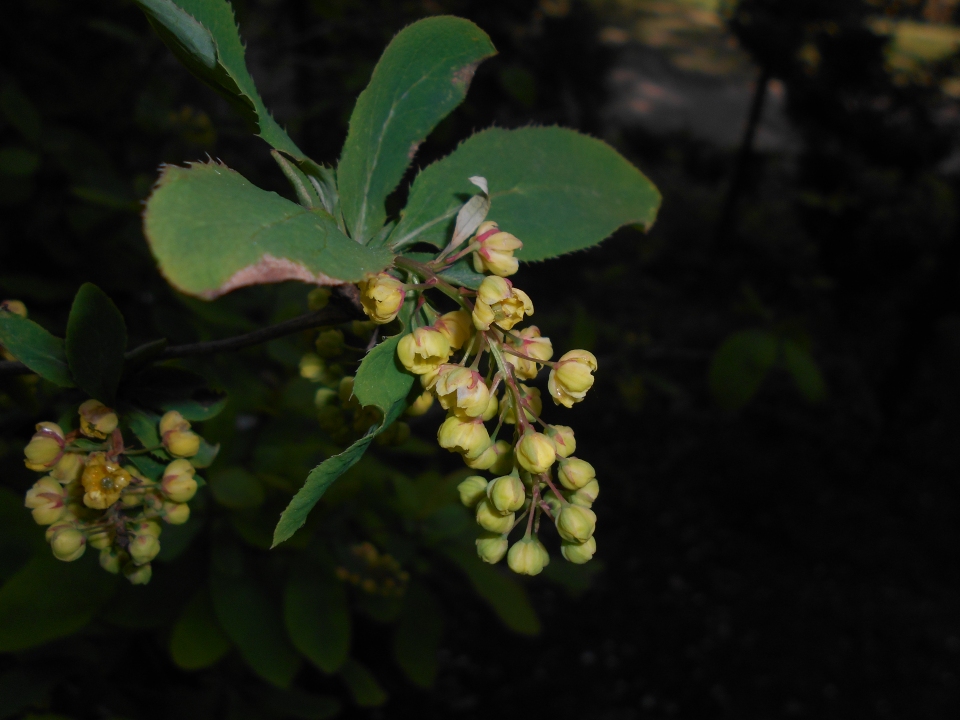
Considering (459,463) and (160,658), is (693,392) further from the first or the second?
(160,658)

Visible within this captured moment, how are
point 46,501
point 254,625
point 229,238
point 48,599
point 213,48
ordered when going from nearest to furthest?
point 229,238, point 213,48, point 46,501, point 48,599, point 254,625

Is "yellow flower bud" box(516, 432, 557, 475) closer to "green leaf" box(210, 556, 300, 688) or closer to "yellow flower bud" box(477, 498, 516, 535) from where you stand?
"yellow flower bud" box(477, 498, 516, 535)

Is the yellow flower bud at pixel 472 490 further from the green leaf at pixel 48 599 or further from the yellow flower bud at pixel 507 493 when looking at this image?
the green leaf at pixel 48 599

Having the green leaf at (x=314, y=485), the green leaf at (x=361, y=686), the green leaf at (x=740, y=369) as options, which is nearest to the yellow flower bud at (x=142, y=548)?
the green leaf at (x=314, y=485)

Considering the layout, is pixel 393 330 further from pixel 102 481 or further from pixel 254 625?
pixel 254 625

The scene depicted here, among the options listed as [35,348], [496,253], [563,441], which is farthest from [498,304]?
[35,348]

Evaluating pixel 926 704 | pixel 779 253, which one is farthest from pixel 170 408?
pixel 779 253

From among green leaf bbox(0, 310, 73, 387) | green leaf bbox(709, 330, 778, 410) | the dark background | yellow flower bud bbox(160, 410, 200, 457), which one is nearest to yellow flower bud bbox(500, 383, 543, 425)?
yellow flower bud bbox(160, 410, 200, 457)
